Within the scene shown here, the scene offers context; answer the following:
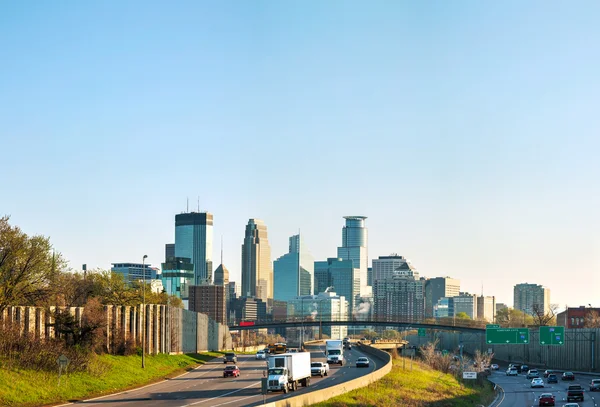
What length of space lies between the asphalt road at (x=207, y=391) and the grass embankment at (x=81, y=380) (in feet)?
7.37

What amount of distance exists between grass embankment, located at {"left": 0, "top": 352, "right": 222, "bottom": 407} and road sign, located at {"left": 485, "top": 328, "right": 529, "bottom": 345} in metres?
64.2

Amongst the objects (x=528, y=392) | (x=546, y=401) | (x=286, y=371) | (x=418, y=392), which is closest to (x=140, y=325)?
(x=418, y=392)

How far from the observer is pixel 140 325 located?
108m

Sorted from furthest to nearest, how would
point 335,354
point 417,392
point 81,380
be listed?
point 335,354, point 417,392, point 81,380

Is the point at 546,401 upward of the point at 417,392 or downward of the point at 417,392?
upward

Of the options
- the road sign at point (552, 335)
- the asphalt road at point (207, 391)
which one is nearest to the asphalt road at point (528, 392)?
the road sign at point (552, 335)

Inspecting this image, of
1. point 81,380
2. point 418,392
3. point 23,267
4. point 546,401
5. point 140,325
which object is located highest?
point 23,267

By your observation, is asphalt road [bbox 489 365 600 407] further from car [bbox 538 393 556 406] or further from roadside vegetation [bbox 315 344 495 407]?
roadside vegetation [bbox 315 344 495 407]

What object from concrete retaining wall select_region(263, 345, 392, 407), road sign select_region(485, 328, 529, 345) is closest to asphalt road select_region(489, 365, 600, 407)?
road sign select_region(485, 328, 529, 345)

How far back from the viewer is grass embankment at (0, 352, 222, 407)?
2699 inches

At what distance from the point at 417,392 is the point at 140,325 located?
3284 cm

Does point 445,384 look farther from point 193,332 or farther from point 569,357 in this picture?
point 569,357

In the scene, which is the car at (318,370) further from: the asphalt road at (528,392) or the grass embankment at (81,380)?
the asphalt road at (528,392)

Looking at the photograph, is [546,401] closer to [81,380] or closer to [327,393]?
[327,393]
